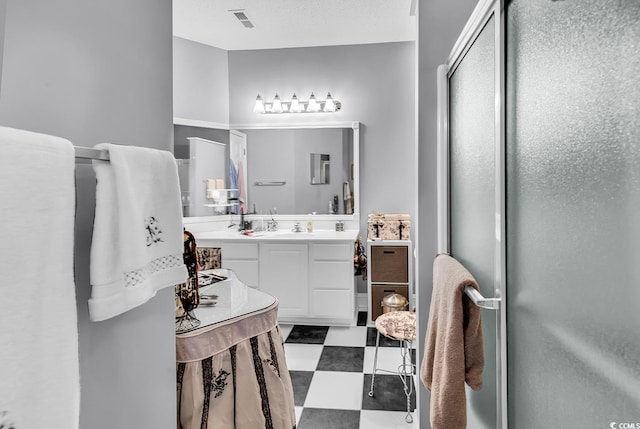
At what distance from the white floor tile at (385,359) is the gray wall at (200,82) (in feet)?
8.76

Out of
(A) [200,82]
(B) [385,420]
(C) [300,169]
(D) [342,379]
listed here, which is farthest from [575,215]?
(A) [200,82]

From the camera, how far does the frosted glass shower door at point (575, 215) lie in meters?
0.50

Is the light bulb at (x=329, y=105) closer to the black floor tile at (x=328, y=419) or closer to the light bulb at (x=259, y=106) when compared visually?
the light bulb at (x=259, y=106)

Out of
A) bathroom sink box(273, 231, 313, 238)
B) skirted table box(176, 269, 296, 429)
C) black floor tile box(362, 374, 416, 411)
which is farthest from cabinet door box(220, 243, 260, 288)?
skirted table box(176, 269, 296, 429)

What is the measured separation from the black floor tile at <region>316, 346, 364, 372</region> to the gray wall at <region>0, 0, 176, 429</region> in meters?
1.71

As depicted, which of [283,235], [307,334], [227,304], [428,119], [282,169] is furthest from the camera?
[282,169]

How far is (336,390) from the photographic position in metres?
2.34

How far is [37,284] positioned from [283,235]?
304 centimetres

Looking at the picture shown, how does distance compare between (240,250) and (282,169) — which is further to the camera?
(282,169)

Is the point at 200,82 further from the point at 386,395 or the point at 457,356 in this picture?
the point at 457,356

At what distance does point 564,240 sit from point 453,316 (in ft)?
1.54

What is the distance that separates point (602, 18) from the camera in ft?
1.82

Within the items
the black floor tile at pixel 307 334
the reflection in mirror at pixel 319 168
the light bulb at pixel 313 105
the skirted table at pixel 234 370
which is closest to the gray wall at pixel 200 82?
the light bulb at pixel 313 105

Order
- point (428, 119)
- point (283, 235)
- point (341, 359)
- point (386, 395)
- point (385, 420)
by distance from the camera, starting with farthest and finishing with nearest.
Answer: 1. point (283, 235)
2. point (341, 359)
3. point (386, 395)
4. point (385, 420)
5. point (428, 119)
